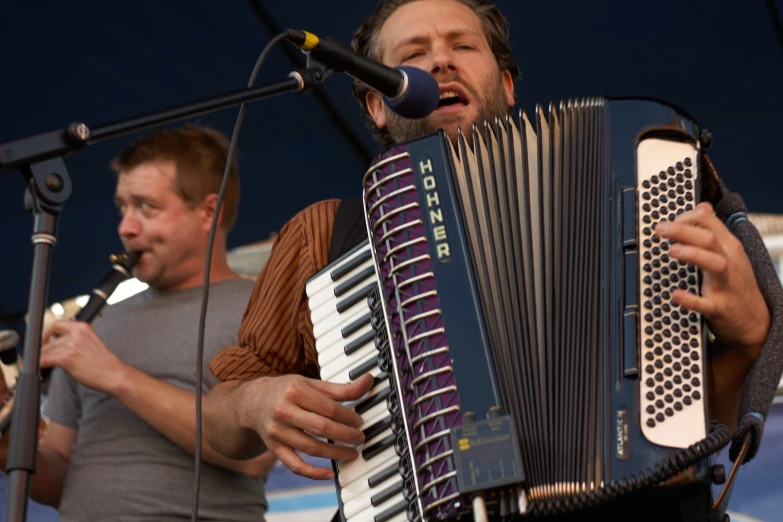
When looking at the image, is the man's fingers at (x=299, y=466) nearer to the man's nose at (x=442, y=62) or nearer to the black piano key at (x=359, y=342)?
the black piano key at (x=359, y=342)

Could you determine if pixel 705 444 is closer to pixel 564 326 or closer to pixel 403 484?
pixel 564 326

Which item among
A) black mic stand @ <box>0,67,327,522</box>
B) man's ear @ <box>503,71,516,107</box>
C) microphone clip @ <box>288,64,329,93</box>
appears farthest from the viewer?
man's ear @ <box>503,71,516,107</box>

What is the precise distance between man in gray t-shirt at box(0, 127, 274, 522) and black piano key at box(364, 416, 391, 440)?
2.75 feet

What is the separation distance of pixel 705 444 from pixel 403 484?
459mm

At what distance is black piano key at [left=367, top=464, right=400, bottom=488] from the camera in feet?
5.08

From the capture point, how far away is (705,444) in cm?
135

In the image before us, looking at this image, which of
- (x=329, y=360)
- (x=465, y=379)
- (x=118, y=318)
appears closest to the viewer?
(x=465, y=379)

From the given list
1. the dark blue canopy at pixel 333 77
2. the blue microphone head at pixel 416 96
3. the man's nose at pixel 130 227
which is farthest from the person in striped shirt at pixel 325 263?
the man's nose at pixel 130 227

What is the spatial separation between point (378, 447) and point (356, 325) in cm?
21

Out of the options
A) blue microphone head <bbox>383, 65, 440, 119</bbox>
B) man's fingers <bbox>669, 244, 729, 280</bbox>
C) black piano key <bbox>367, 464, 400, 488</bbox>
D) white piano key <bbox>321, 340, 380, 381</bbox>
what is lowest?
black piano key <bbox>367, 464, 400, 488</bbox>

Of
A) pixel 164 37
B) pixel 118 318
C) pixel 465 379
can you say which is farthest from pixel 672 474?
pixel 164 37

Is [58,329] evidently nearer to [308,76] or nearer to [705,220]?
[308,76]

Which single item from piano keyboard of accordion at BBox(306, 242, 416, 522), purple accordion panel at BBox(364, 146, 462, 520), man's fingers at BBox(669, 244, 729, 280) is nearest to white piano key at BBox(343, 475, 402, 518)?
piano keyboard of accordion at BBox(306, 242, 416, 522)

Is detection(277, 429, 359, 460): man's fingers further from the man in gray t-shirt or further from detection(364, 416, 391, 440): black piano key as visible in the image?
the man in gray t-shirt
